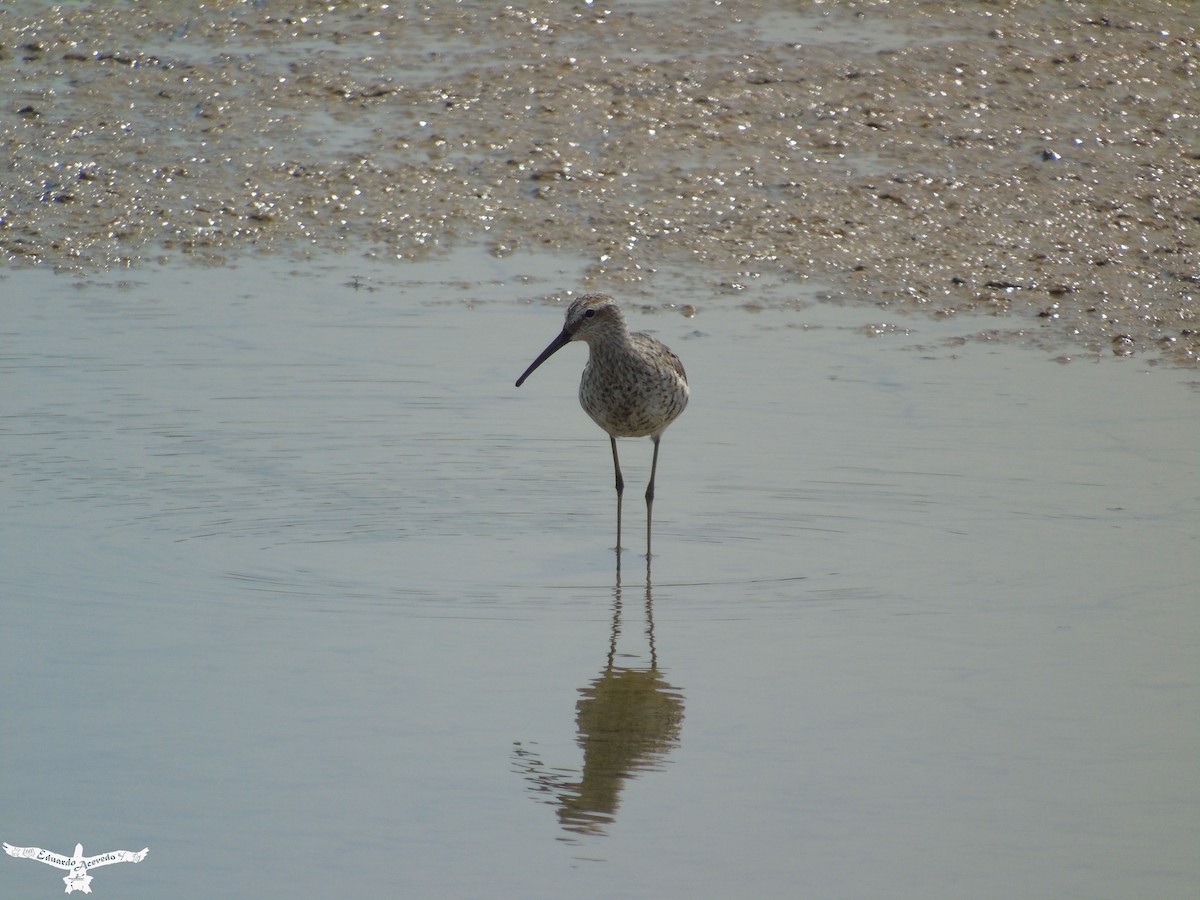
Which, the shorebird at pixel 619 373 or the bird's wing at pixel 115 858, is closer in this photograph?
the bird's wing at pixel 115 858

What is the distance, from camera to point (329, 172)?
39.7 ft

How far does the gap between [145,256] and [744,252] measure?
3.70 metres

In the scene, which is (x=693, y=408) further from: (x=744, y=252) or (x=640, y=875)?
(x=640, y=875)

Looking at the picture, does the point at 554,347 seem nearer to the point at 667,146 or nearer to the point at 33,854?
the point at 33,854

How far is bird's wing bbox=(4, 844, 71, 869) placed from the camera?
462 centimetres

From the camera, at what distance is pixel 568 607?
663 centimetres

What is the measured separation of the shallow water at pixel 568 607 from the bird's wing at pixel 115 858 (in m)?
0.05

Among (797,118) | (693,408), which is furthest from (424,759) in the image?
(797,118)

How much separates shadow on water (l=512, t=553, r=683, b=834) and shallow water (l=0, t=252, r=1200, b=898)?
16mm

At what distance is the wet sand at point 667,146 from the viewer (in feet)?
36.1

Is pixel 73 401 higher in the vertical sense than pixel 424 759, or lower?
higher

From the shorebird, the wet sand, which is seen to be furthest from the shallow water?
the wet sand

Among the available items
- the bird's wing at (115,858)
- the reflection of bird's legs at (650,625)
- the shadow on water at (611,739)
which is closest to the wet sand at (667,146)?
the reflection of bird's legs at (650,625)

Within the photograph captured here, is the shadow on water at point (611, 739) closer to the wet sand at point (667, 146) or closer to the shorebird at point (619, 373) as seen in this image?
the shorebird at point (619, 373)
